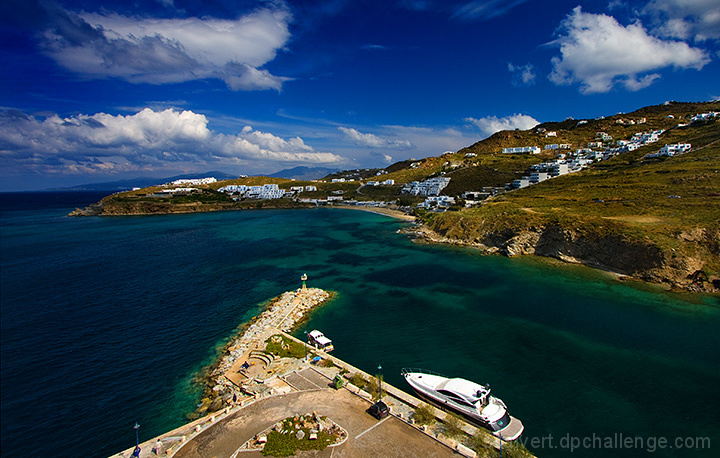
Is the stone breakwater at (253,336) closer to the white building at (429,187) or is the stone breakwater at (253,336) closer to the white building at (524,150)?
the white building at (429,187)

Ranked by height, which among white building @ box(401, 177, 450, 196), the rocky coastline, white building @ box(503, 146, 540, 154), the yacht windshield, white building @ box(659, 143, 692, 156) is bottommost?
the yacht windshield

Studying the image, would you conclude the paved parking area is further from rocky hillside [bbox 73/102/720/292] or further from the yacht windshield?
rocky hillside [bbox 73/102/720/292]

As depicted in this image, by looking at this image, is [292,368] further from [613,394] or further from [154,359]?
[613,394]

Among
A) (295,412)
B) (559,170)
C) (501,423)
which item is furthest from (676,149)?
(295,412)

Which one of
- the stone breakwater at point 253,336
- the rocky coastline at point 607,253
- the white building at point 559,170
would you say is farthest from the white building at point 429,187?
the stone breakwater at point 253,336

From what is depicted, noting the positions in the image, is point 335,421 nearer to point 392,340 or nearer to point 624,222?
point 392,340

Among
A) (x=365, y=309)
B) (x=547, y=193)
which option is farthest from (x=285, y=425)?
(x=547, y=193)

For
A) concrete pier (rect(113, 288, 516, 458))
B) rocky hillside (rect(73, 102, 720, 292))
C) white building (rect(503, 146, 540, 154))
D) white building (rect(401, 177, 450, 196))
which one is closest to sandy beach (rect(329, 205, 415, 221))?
rocky hillside (rect(73, 102, 720, 292))
